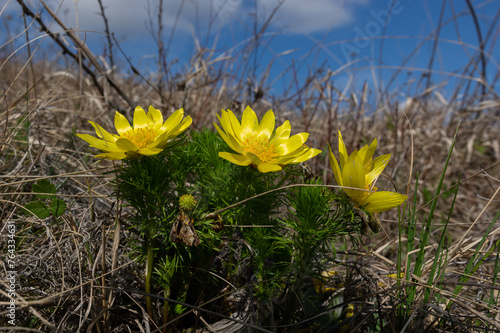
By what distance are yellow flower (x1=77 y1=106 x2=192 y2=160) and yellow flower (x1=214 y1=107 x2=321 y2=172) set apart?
5.6 inches

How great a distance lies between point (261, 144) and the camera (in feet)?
3.59

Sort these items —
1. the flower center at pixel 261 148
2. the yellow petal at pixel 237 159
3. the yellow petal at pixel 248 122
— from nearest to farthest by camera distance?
the yellow petal at pixel 237 159, the flower center at pixel 261 148, the yellow petal at pixel 248 122

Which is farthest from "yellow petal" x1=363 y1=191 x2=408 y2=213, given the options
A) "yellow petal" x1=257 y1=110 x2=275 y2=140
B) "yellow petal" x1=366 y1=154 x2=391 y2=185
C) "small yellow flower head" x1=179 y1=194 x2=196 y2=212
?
"small yellow flower head" x1=179 y1=194 x2=196 y2=212

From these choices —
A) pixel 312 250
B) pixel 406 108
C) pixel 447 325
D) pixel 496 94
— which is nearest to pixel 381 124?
pixel 406 108

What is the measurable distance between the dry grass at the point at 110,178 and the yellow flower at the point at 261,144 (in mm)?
459

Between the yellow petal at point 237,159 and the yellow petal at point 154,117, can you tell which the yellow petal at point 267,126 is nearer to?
the yellow petal at point 237,159

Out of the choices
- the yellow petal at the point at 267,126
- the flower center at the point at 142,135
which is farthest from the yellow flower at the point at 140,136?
the yellow petal at the point at 267,126

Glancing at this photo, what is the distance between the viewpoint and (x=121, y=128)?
1.19m

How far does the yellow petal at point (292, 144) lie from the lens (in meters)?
1.12

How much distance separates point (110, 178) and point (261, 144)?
4.25ft

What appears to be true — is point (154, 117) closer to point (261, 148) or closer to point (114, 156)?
point (114, 156)

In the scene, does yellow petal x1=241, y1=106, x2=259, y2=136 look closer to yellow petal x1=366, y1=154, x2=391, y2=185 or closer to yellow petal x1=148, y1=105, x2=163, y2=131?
yellow petal x1=148, y1=105, x2=163, y2=131

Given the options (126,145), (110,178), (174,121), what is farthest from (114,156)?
(110,178)

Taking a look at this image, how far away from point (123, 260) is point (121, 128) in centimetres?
58
